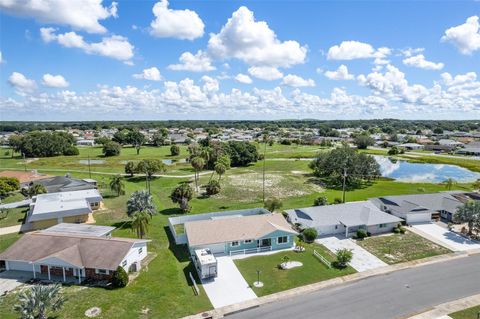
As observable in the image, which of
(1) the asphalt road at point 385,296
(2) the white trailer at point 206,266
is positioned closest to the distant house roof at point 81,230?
(2) the white trailer at point 206,266

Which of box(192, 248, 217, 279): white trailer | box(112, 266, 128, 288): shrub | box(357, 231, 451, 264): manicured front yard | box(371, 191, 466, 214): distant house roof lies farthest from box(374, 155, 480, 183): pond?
box(112, 266, 128, 288): shrub

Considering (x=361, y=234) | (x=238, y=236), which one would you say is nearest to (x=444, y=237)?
(x=361, y=234)

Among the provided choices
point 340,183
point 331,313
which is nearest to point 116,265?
point 331,313

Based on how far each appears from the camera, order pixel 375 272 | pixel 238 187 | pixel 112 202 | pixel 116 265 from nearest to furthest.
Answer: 1. pixel 116 265
2. pixel 375 272
3. pixel 112 202
4. pixel 238 187

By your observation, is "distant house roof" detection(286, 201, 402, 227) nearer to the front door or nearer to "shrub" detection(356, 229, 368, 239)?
"shrub" detection(356, 229, 368, 239)

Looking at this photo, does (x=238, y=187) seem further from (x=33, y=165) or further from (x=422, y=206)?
(x=33, y=165)

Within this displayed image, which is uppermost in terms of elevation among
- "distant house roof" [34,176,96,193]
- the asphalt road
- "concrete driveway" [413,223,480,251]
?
"distant house roof" [34,176,96,193]
